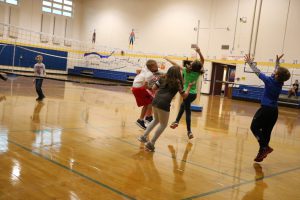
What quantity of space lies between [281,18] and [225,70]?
15.8 feet

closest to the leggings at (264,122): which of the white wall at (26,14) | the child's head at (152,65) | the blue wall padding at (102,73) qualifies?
the child's head at (152,65)

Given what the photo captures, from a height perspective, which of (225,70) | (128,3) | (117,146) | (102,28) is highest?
(128,3)

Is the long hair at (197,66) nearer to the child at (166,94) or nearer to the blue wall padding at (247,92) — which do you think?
the child at (166,94)

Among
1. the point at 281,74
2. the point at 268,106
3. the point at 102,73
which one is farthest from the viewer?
the point at 102,73

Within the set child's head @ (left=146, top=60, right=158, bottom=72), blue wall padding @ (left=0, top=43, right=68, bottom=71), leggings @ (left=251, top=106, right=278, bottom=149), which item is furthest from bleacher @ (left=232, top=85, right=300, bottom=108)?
leggings @ (left=251, top=106, right=278, bottom=149)

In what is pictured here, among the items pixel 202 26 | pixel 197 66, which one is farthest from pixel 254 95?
pixel 197 66

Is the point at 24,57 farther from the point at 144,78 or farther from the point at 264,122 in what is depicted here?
the point at 264,122

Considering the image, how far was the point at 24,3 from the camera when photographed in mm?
23484

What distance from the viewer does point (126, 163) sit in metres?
3.98

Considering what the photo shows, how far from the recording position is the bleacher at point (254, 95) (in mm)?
16750

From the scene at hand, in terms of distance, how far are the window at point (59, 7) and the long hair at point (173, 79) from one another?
2221 centimetres

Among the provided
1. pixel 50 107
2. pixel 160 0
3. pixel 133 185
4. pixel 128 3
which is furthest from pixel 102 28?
pixel 133 185

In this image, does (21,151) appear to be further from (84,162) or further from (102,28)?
(102,28)

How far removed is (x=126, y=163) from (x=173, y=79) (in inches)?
53.0
